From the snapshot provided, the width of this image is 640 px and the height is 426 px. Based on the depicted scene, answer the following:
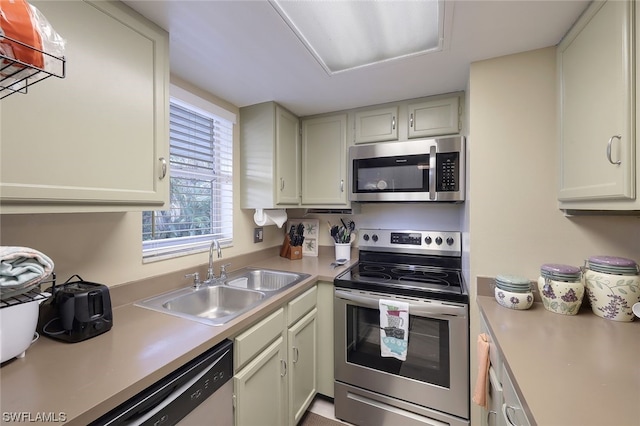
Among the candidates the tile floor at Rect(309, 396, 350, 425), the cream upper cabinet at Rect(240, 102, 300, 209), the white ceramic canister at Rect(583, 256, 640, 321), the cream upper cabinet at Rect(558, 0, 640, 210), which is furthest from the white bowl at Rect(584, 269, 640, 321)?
the cream upper cabinet at Rect(240, 102, 300, 209)

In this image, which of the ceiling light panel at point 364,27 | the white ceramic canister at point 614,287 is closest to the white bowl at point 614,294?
the white ceramic canister at point 614,287

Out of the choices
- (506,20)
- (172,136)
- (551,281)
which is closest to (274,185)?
(172,136)

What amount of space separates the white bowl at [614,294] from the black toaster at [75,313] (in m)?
1.99

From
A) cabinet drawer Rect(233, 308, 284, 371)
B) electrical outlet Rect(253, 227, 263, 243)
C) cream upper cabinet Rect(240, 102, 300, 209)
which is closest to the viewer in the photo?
cabinet drawer Rect(233, 308, 284, 371)

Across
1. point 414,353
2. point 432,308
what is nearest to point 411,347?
point 414,353

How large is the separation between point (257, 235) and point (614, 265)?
83.3 inches

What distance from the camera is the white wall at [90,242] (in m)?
0.97

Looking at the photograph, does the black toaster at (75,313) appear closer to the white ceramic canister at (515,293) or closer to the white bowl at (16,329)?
the white bowl at (16,329)

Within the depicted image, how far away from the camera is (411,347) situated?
1.52 metres

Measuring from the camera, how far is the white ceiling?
1.04m

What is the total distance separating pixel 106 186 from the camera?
36.8 inches

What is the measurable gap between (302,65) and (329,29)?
0.99 ft

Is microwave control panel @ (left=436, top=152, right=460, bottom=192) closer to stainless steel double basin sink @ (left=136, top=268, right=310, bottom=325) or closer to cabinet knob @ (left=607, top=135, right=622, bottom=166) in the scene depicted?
cabinet knob @ (left=607, top=135, right=622, bottom=166)

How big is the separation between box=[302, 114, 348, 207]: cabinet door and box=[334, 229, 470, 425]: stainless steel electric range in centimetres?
68
